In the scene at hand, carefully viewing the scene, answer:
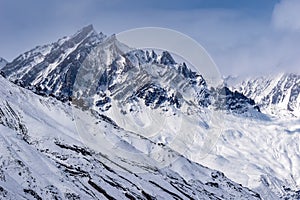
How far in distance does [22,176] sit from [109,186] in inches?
1817

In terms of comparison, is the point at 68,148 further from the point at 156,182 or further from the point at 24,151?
the point at 24,151

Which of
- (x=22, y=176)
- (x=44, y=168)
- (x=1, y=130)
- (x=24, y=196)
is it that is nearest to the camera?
(x=24, y=196)

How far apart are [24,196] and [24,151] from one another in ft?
96.3

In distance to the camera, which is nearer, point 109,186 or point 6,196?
point 6,196

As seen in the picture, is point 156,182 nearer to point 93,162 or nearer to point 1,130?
point 93,162

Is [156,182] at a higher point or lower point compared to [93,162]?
higher

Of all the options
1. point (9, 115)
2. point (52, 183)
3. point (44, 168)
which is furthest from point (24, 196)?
point (9, 115)

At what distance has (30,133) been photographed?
173625 mm

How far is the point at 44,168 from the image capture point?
115 m

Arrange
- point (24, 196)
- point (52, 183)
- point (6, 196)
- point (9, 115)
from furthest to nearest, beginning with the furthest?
1. point (9, 115)
2. point (52, 183)
3. point (24, 196)
4. point (6, 196)

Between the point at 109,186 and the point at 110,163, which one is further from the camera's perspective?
the point at 110,163

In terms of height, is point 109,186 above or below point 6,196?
above

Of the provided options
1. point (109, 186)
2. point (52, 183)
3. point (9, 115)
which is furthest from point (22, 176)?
point (9, 115)

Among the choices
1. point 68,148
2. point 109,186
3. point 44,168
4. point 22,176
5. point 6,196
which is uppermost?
point 68,148
